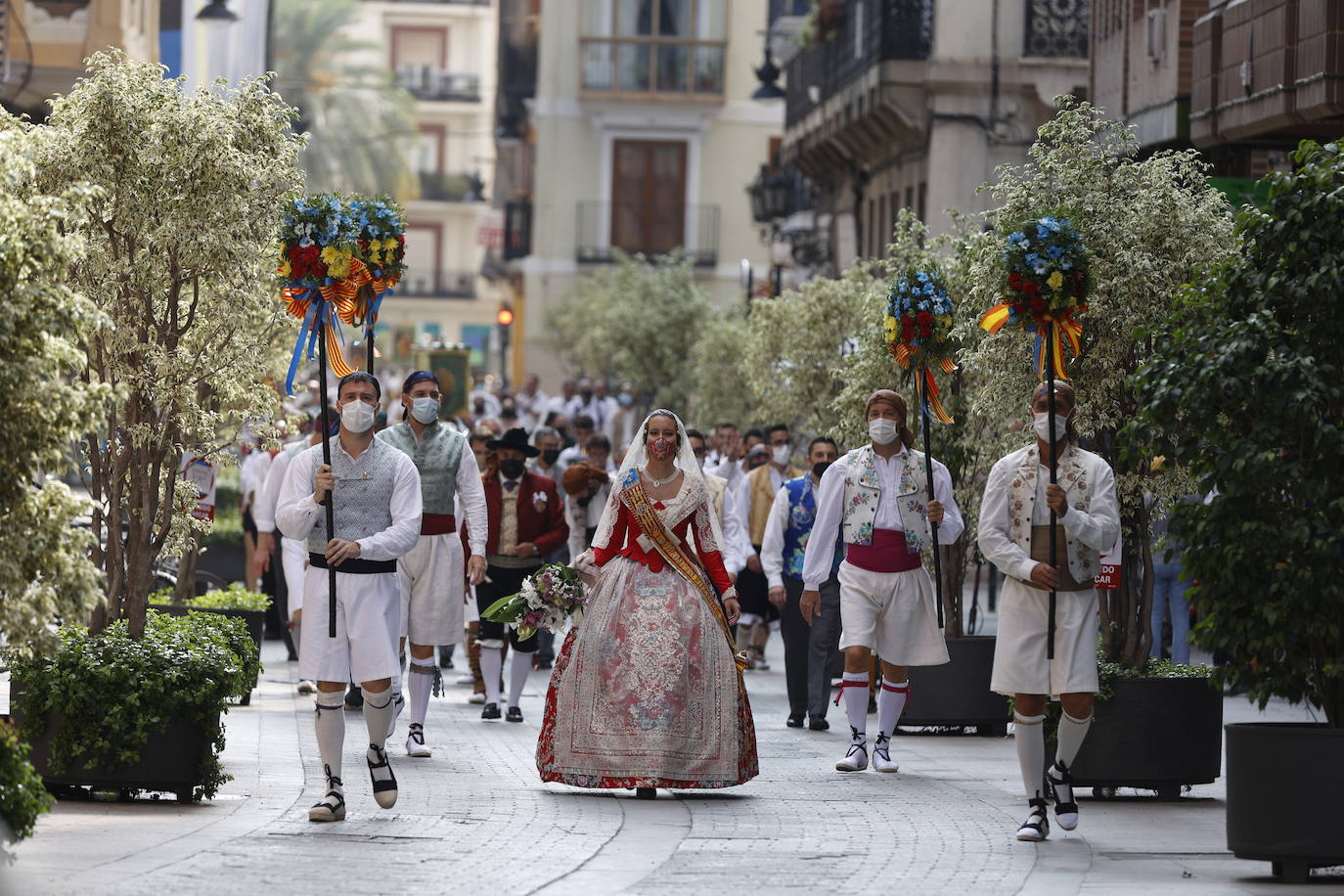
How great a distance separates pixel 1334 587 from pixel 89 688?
17.4ft

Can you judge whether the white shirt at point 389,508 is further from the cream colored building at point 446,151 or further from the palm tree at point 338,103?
the cream colored building at point 446,151

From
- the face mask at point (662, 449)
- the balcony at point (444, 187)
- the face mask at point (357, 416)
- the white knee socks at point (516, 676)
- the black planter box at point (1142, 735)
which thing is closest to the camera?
the face mask at point (357, 416)

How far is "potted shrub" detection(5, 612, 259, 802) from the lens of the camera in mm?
10609

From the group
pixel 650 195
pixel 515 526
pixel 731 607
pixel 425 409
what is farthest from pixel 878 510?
pixel 650 195

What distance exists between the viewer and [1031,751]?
10.7 meters

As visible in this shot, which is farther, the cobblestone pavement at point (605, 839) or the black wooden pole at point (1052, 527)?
the black wooden pole at point (1052, 527)

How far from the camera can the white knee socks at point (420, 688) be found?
1385cm

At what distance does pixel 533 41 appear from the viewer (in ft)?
206

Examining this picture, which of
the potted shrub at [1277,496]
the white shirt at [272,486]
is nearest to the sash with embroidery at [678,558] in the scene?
the potted shrub at [1277,496]

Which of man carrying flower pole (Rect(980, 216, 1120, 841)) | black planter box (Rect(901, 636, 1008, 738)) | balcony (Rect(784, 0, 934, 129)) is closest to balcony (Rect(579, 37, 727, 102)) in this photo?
balcony (Rect(784, 0, 934, 129))

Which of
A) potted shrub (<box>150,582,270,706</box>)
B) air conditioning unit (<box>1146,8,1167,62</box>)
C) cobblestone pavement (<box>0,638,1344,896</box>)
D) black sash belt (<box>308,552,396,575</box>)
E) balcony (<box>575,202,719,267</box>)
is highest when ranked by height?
balcony (<box>575,202,719,267</box>)

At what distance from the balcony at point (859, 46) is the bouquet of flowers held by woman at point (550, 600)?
20.1 meters

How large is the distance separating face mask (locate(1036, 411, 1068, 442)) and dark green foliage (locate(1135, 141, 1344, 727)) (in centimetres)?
92

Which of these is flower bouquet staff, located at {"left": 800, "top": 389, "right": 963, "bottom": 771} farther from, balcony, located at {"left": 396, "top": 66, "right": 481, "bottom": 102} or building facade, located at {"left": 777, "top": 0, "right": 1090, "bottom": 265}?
balcony, located at {"left": 396, "top": 66, "right": 481, "bottom": 102}
